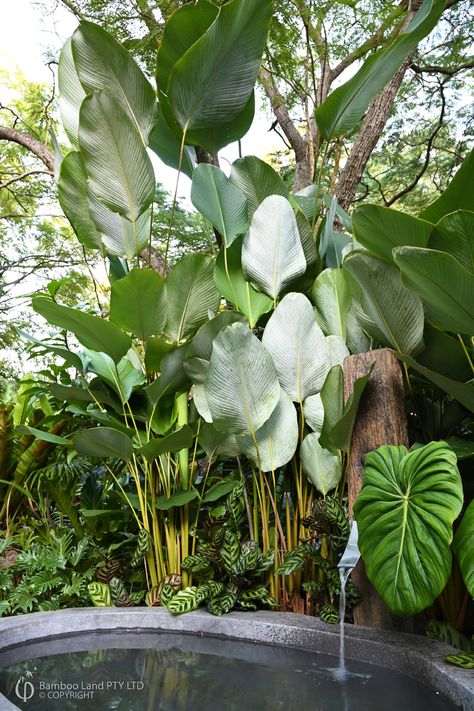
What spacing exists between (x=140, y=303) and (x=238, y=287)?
40 centimetres

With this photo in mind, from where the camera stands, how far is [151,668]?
131 cm

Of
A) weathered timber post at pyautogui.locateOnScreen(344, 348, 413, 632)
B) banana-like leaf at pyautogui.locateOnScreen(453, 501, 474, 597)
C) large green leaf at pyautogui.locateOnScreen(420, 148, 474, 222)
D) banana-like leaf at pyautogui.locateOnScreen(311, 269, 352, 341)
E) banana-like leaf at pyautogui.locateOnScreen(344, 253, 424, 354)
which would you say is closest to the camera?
banana-like leaf at pyautogui.locateOnScreen(453, 501, 474, 597)

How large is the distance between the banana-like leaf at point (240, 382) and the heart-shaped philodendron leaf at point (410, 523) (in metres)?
0.39

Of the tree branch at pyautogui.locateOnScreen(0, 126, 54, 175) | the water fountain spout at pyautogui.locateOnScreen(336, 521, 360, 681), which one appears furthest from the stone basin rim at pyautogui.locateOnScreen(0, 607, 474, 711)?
the tree branch at pyautogui.locateOnScreen(0, 126, 54, 175)

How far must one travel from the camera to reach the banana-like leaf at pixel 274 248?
1.76 m

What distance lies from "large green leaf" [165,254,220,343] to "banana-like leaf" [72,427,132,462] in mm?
403

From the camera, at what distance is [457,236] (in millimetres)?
1205

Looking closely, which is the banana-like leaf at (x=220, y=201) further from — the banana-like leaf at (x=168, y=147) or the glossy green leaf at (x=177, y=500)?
the glossy green leaf at (x=177, y=500)

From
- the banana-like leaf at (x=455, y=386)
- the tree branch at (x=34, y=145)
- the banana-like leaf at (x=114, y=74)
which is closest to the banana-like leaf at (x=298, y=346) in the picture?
the banana-like leaf at (x=455, y=386)

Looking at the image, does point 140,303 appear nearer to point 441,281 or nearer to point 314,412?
point 314,412

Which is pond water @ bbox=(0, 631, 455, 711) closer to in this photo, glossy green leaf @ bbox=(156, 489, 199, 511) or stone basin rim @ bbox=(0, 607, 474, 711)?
stone basin rim @ bbox=(0, 607, 474, 711)

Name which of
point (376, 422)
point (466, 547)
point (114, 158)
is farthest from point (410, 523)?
point (114, 158)

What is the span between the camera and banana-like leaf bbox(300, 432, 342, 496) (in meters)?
1.61

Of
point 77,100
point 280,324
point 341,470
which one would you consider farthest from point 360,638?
point 77,100
